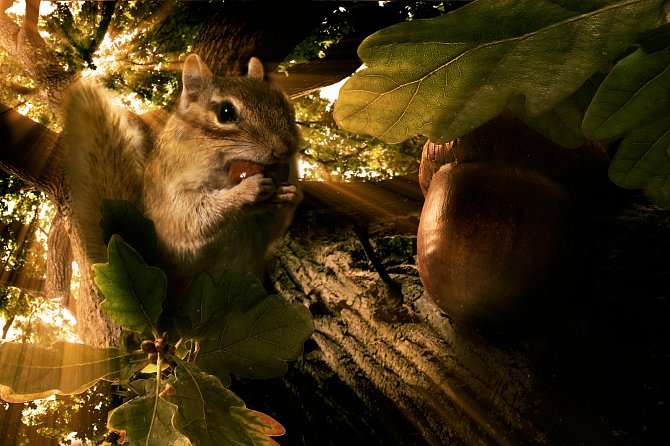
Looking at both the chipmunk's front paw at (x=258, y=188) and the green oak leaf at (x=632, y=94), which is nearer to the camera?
the green oak leaf at (x=632, y=94)

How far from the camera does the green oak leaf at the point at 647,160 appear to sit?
0.25 m

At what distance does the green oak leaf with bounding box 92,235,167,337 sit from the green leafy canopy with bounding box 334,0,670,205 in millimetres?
123

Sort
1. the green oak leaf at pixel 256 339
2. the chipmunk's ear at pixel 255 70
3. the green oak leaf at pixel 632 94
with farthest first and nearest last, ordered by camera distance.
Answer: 1. the chipmunk's ear at pixel 255 70
2. the green oak leaf at pixel 256 339
3. the green oak leaf at pixel 632 94

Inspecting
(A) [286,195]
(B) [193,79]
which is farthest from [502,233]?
(B) [193,79]

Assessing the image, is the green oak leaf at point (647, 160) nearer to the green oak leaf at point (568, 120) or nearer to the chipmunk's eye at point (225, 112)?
the green oak leaf at point (568, 120)

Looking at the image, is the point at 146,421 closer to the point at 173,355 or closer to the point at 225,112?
the point at 173,355

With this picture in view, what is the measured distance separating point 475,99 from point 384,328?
26 cm

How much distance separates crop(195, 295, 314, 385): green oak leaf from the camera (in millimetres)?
331

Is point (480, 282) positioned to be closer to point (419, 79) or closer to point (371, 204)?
point (419, 79)

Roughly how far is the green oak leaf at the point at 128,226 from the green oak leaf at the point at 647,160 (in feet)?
0.82

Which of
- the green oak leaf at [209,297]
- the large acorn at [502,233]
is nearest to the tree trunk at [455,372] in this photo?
the large acorn at [502,233]

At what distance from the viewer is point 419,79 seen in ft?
0.81

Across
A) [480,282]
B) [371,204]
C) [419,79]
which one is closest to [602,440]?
[480,282]

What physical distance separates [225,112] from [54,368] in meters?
0.28
